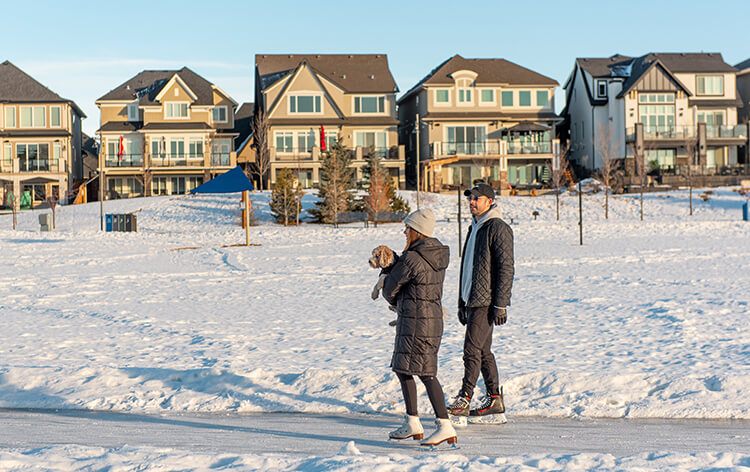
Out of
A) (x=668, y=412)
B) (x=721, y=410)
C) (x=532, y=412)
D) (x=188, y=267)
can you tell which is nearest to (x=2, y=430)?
(x=532, y=412)

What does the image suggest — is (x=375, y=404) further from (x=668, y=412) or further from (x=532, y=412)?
(x=668, y=412)

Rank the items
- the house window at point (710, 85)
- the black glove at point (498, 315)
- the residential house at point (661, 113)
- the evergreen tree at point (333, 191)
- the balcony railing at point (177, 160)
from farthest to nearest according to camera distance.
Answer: the house window at point (710, 85) → the residential house at point (661, 113) → the balcony railing at point (177, 160) → the evergreen tree at point (333, 191) → the black glove at point (498, 315)

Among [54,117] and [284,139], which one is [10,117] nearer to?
[54,117]

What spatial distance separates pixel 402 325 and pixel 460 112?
5070cm

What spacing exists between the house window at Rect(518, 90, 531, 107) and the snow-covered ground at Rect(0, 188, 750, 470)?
101 feet

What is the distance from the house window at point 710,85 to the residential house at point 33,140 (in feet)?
143

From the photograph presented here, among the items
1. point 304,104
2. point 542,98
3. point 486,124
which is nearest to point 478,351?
point 304,104

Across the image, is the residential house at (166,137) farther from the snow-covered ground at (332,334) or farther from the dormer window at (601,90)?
the snow-covered ground at (332,334)

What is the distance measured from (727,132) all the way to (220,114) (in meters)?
35.0

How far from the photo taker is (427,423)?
670 cm

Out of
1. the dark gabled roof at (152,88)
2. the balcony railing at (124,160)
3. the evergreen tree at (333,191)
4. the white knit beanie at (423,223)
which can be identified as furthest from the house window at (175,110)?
the white knit beanie at (423,223)

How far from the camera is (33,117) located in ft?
180

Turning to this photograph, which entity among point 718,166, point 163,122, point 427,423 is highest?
point 163,122

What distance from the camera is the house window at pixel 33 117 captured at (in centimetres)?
5481
